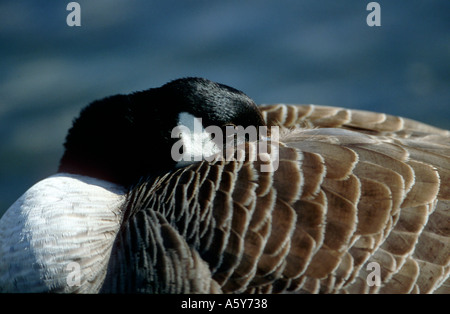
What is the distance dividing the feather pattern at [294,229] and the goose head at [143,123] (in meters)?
0.51

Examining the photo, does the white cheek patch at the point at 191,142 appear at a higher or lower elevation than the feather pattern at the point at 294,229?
higher

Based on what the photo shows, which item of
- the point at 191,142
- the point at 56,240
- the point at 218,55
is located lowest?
the point at 56,240

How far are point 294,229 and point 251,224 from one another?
0.26 meters

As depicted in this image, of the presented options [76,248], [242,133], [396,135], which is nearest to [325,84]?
[396,135]

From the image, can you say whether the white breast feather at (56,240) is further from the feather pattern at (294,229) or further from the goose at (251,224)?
the feather pattern at (294,229)

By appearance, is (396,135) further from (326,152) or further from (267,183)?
(267,183)

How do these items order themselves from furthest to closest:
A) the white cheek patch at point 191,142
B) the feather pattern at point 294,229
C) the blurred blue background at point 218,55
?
1. the blurred blue background at point 218,55
2. the white cheek patch at point 191,142
3. the feather pattern at point 294,229

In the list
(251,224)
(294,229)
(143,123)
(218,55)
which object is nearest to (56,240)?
(143,123)

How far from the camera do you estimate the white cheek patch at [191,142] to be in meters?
4.43

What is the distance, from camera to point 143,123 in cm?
457

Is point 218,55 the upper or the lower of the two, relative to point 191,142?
upper

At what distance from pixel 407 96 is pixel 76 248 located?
18.9 feet

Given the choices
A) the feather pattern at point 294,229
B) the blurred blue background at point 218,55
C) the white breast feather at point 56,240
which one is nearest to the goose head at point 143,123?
the white breast feather at point 56,240

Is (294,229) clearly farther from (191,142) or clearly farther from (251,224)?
(191,142)
